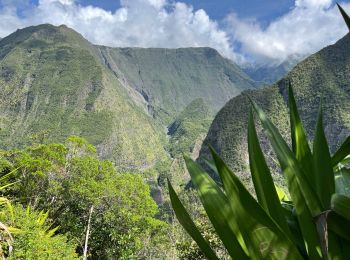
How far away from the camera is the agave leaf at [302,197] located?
0.84 metres

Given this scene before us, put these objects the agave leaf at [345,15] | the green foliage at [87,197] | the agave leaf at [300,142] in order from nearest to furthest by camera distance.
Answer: the agave leaf at [345,15]
the agave leaf at [300,142]
the green foliage at [87,197]

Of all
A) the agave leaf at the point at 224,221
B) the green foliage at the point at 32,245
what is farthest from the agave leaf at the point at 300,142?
the green foliage at the point at 32,245

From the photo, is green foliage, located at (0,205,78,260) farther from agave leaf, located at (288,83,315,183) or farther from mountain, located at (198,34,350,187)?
mountain, located at (198,34,350,187)

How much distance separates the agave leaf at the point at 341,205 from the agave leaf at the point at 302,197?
9 cm

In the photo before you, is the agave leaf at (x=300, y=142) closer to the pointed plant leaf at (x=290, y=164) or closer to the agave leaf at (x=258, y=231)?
the pointed plant leaf at (x=290, y=164)

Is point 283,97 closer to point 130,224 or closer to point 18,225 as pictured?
point 130,224

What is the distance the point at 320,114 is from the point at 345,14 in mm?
291

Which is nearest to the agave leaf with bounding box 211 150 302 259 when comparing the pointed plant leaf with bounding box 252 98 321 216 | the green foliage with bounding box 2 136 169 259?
the pointed plant leaf with bounding box 252 98 321 216

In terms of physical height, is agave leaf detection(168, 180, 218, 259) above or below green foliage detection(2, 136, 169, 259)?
above

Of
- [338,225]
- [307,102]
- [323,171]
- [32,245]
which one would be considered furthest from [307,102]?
[338,225]

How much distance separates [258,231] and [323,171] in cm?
24

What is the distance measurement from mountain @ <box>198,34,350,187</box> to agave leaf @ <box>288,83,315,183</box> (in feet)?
358

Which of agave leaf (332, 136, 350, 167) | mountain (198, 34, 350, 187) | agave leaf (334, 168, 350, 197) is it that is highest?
mountain (198, 34, 350, 187)

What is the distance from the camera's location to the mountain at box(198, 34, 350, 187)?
112625 millimetres
